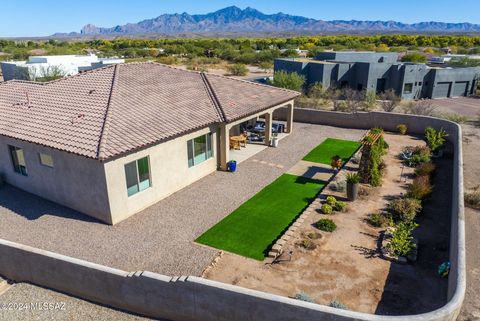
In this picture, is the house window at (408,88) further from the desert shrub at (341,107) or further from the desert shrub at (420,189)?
the desert shrub at (420,189)

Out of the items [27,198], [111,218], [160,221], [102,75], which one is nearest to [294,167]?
[160,221]

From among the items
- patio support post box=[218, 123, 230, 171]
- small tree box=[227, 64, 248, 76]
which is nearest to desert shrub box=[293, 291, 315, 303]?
patio support post box=[218, 123, 230, 171]

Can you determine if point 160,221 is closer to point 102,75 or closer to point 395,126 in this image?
point 102,75

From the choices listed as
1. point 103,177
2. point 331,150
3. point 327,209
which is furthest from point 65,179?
point 331,150

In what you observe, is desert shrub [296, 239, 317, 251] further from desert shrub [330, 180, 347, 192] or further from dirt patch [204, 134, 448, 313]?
desert shrub [330, 180, 347, 192]

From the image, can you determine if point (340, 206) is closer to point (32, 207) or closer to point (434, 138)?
point (434, 138)

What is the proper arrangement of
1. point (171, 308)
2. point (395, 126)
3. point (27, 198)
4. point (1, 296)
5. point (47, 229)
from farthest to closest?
point (395, 126), point (27, 198), point (47, 229), point (1, 296), point (171, 308)

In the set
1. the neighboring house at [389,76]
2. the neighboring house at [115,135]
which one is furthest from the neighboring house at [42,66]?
the neighboring house at [389,76]
